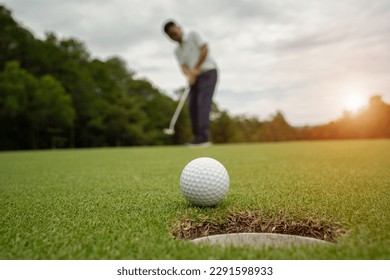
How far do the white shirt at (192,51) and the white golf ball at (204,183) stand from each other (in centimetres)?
579

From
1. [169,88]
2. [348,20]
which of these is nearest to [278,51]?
[348,20]

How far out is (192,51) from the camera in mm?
8156

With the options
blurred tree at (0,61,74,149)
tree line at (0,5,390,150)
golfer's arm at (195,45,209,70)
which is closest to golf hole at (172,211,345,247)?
golfer's arm at (195,45,209,70)

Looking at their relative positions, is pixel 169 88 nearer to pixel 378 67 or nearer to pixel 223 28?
pixel 223 28

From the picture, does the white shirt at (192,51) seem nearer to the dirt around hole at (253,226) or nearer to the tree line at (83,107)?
the dirt around hole at (253,226)

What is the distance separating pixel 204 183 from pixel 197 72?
5.79 metres

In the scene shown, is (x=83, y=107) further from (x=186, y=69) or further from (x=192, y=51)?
(x=192, y=51)

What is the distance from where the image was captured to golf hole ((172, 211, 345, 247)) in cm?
181

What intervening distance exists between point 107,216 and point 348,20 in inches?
227

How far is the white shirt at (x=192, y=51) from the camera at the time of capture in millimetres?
8016

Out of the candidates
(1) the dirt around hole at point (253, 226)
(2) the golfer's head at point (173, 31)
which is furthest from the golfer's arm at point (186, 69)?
(1) the dirt around hole at point (253, 226)

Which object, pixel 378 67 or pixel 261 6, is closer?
pixel 378 67

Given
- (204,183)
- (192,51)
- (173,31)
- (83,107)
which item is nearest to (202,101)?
(192,51)

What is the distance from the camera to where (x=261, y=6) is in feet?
22.3
